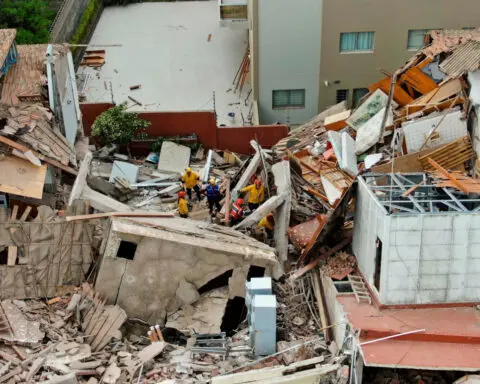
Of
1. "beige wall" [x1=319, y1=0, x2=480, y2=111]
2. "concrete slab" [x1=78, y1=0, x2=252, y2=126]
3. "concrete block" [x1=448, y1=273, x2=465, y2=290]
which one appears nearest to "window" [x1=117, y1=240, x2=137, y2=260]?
"concrete block" [x1=448, y1=273, x2=465, y2=290]

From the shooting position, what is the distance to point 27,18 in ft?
113

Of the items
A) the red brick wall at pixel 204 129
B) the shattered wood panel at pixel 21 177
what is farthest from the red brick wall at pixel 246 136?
the shattered wood panel at pixel 21 177

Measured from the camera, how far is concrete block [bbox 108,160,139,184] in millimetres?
25288

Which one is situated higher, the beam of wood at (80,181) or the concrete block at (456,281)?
the beam of wood at (80,181)

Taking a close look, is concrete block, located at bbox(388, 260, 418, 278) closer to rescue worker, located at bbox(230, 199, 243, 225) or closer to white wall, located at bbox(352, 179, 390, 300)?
white wall, located at bbox(352, 179, 390, 300)

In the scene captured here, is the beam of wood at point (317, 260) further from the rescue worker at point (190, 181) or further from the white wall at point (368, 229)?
the rescue worker at point (190, 181)

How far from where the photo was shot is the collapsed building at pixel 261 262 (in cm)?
1434

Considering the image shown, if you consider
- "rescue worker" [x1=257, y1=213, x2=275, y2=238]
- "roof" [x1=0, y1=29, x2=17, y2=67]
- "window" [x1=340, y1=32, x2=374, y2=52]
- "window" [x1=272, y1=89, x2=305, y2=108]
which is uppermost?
"window" [x1=340, y1=32, x2=374, y2=52]

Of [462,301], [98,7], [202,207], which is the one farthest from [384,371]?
[98,7]

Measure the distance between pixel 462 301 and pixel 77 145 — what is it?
15.0m

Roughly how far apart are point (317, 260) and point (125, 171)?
1036cm

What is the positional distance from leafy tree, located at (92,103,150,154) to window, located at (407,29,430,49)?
12.5m

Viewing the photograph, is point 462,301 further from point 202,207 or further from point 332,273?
point 202,207

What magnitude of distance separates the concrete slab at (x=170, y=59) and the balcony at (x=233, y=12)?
2.54 meters
